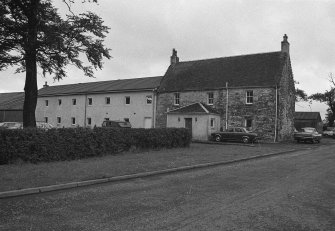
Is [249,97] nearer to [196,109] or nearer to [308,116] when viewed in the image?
[196,109]

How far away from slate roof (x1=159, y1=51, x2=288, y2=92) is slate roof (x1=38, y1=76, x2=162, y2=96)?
203cm

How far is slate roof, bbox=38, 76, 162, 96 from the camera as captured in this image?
4306 cm

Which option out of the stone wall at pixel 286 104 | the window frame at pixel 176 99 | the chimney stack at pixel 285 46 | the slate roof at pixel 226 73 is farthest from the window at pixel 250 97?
the window frame at pixel 176 99

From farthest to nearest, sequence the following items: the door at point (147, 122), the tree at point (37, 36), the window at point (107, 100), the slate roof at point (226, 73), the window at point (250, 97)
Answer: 1. the window at point (107, 100)
2. the door at point (147, 122)
3. the slate roof at point (226, 73)
4. the window at point (250, 97)
5. the tree at point (37, 36)

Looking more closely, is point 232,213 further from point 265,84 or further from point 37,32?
point 265,84

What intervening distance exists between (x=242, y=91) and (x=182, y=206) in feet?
99.0

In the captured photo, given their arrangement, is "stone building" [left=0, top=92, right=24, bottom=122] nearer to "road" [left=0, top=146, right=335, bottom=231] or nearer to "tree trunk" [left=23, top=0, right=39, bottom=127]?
"tree trunk" [left=23, top=0, right=39, bottom=127]

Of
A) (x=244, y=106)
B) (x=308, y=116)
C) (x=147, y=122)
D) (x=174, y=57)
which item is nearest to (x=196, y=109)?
(x=244, y=106)

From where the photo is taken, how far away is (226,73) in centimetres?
3912

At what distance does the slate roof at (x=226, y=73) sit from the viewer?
3622 centimetres

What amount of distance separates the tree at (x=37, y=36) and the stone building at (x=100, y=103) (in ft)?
65.1

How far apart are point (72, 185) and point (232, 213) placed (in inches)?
191

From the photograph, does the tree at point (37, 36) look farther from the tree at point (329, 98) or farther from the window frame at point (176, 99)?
the tree at point (329, 98)

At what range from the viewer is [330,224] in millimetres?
6434
